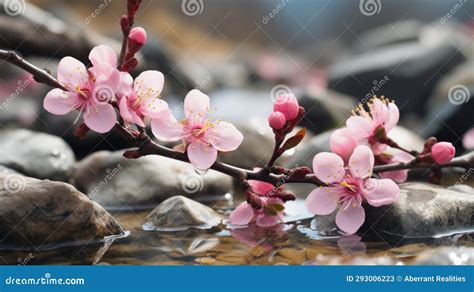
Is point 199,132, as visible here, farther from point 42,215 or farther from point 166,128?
point 42,215

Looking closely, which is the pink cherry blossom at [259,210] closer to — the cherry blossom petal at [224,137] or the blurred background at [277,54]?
the cherry blossom petal at [224,137]

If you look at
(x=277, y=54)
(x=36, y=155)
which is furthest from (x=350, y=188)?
(x=36, y=155)

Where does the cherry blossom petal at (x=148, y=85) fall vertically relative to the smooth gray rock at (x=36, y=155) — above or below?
above

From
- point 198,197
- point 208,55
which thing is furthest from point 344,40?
point 198,197

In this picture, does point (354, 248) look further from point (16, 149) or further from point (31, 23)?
point (31, 23)

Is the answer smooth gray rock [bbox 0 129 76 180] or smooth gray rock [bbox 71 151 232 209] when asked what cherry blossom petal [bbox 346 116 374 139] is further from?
smooth gray rock [bbox 0 129 76 180]

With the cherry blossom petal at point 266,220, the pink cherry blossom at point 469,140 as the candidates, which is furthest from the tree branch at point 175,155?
the pink cherry blossom at point 469,140
